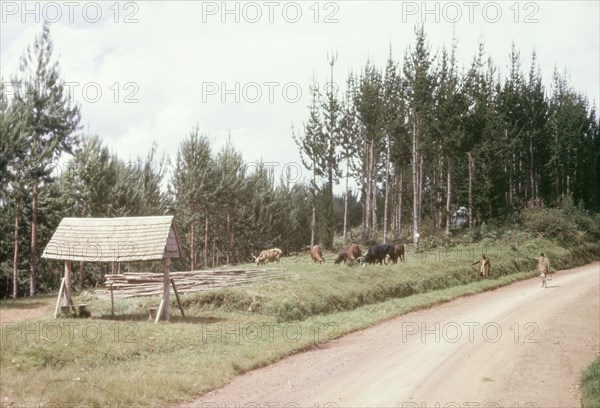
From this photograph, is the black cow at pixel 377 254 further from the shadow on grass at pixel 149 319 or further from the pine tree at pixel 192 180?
the pine tree at pixel 192 180

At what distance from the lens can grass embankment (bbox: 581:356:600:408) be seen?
9.96 m

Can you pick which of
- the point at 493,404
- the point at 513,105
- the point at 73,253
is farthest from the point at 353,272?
the point at 513,105

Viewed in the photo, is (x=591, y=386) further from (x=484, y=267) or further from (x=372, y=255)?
(x=484, y=267)

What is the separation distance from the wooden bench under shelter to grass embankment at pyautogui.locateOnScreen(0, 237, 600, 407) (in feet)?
5.10

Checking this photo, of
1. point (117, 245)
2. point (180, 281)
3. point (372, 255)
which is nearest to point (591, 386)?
point (117, 245)

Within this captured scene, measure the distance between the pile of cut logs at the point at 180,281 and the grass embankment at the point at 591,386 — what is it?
1392cm

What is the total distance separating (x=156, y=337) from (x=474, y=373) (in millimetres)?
9001

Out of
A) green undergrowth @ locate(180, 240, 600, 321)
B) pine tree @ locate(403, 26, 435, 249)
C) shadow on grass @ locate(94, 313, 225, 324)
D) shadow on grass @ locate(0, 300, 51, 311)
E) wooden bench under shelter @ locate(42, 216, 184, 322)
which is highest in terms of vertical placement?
pine tree @ locate(403, 26, 435, 249)

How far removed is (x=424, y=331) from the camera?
17.1m

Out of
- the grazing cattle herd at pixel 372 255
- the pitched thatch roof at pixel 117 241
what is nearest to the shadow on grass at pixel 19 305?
the pitched thatch roof at pixel 117 241

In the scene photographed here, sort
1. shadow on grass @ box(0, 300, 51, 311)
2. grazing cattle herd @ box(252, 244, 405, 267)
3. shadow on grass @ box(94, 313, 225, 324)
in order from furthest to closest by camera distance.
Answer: grazing cattle herd @ box(252, 244, 405, 267) < shadow on grass @ box(0, 300, 51, 311) < shadow on grass @ box(94, 313, 225, 324)

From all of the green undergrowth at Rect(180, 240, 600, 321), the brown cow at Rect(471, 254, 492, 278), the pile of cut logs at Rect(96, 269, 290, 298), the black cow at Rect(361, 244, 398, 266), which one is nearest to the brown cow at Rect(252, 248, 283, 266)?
the black cow at Rect(361, 244, 398, 266)

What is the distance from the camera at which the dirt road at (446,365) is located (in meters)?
10.4

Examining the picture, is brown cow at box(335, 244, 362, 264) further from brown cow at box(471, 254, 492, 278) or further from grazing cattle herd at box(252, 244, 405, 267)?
brown cow at box(471, 254, 492, 278)
